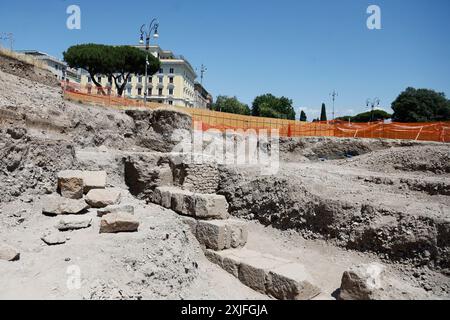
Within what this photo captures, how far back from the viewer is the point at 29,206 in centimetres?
735

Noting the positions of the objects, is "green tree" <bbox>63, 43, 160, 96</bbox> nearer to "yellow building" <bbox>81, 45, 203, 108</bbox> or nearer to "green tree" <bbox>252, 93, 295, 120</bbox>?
"yellow building" <bbox>81, 45, 203, 108</bbox>

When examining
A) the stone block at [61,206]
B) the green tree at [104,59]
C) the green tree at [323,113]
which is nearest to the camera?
the stone block at [61,206]

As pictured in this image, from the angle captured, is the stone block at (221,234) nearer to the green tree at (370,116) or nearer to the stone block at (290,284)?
the stone block at (290,284)

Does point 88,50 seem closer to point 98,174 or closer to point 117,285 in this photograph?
point 98,174

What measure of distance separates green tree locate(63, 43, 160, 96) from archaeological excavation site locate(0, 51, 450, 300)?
76.4 ft

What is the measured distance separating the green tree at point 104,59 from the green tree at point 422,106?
29.2 meters

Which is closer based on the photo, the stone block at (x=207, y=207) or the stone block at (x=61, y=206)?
the stone block at (x=61, y=206)


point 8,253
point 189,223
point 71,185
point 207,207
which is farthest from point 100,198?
point 8,253

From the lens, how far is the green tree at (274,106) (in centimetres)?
5323

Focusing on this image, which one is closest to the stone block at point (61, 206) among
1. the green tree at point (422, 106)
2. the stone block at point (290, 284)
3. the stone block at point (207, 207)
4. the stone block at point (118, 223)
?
the stone block at point (118, 223)

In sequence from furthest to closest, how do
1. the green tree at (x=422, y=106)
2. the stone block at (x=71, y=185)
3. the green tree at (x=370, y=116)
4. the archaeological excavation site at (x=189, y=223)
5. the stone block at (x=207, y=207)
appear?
the green tree at (x=370, y=116) < the green tree at (x=422, y=106) < the stone block at (x=207, y=207) < the stone block at (x=71, y=185) < the archaeological excavation site at (x=189, y=223)

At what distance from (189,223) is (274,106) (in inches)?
1895

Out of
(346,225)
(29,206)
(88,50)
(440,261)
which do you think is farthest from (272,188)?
(88,50)
